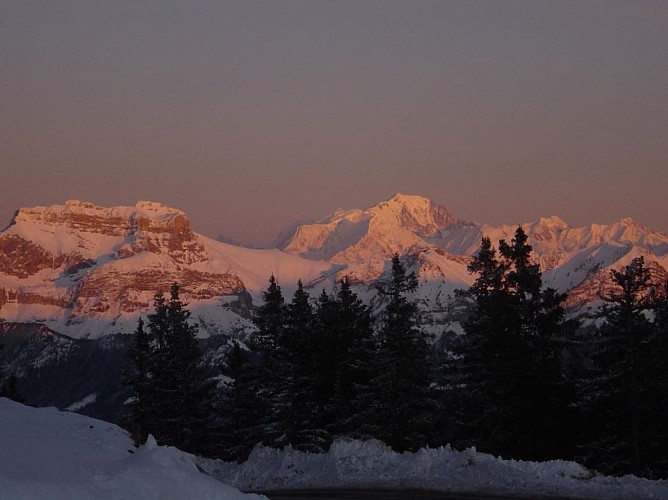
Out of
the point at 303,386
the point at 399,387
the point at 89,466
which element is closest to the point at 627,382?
the point at 399,387

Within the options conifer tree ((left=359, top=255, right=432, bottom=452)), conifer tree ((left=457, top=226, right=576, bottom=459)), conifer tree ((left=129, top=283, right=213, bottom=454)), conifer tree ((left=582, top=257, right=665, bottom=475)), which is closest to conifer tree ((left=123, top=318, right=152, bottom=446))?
conifer tree ((left=129, top=283, right=213, bottom=454))

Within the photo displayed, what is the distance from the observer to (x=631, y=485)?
93.4 feet

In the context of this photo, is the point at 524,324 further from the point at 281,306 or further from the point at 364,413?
the point at 281,306

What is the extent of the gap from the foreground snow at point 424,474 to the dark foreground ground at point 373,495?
0.80 m

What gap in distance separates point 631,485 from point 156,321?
3653cm

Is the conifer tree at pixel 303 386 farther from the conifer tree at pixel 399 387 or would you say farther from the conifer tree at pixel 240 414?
the conifer tree at pixel 399 387

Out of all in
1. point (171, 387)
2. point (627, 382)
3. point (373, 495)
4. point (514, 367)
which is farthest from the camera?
point (171, 387)

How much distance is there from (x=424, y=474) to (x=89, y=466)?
16.2 metres

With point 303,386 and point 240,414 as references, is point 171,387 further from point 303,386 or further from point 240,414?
point 303,386

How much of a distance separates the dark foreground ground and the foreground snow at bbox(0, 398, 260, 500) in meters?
8.01

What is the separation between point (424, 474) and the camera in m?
34.2

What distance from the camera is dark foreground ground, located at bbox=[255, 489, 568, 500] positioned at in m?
29.0

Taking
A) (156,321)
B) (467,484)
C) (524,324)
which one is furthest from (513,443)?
(156,321)

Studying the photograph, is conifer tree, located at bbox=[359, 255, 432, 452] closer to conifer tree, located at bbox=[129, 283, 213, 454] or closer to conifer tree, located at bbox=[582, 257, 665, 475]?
conifer tree, located at bbox=[582, 257, 665, 475]
